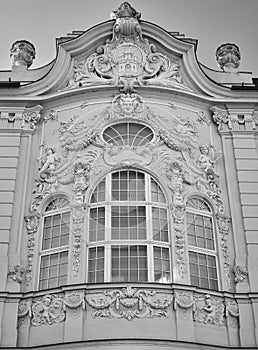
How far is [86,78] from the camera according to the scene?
17.6 metres

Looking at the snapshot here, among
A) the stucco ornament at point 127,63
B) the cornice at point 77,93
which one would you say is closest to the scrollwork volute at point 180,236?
the cornice at point 77,93

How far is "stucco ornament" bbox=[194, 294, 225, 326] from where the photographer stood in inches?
525

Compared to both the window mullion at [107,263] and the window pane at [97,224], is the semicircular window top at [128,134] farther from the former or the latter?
the window mullion at [107,263]

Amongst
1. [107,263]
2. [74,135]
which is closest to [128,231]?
[107,263]

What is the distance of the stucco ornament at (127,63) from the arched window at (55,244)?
422 centimetres

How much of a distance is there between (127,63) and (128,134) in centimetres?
260

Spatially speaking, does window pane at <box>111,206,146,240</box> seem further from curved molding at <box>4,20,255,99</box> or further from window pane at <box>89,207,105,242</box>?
curved molding at <box>4,20,255,99</box>

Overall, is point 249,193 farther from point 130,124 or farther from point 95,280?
point 95,280

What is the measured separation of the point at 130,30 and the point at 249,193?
6.45 m

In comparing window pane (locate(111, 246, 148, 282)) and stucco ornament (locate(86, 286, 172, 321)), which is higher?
window pane (locate(111, 246, 148, 282))

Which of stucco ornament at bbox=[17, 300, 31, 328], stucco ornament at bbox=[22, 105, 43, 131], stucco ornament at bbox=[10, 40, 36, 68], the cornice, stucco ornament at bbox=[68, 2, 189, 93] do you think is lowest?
stucco ornament at bbox=[17, 300, 31, 328]

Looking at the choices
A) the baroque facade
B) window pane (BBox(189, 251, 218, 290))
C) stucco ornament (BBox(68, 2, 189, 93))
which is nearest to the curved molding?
the baroque facade

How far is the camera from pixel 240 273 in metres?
14.2

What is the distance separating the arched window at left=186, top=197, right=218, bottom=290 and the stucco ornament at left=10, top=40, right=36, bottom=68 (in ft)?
25.0
